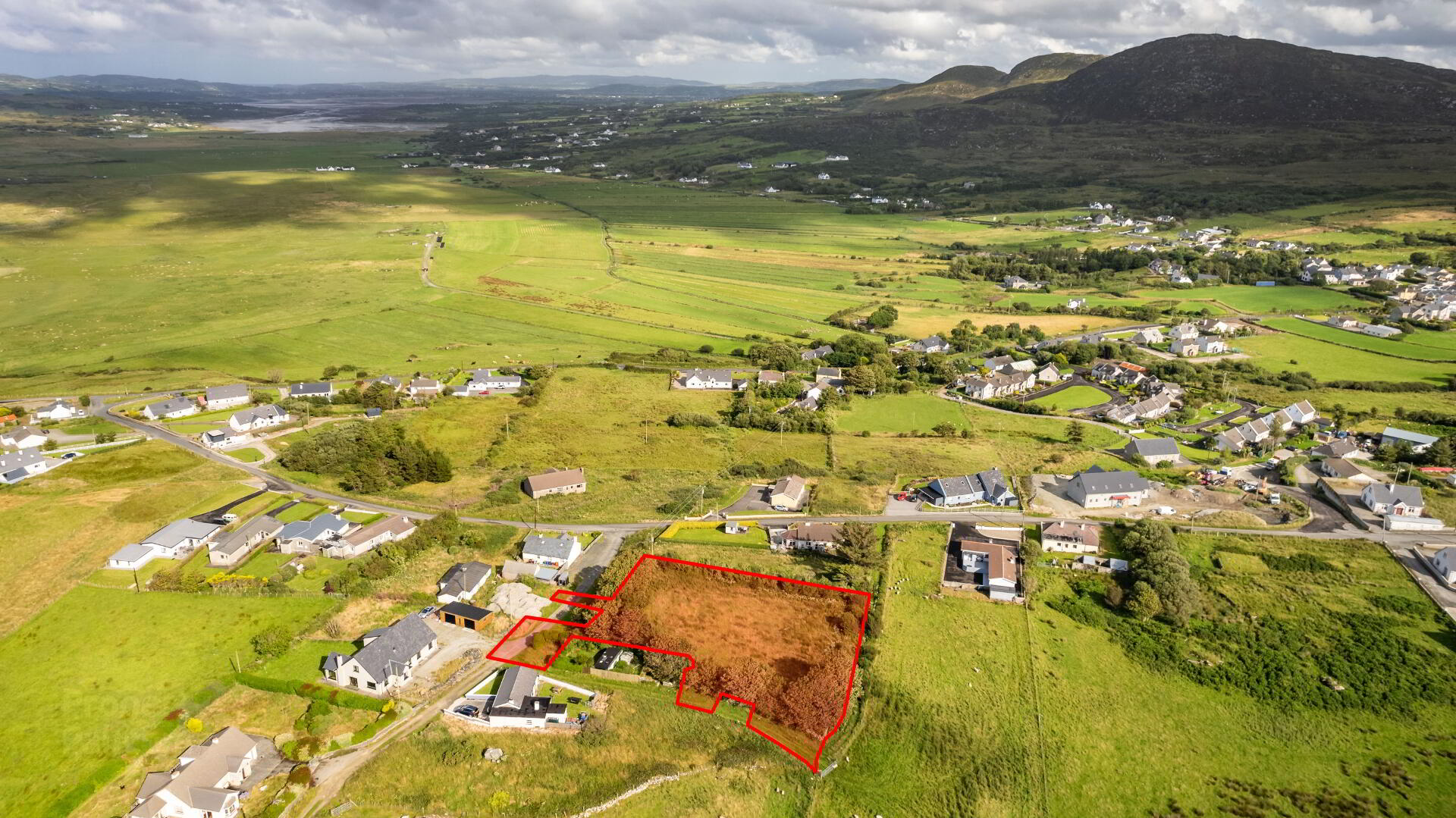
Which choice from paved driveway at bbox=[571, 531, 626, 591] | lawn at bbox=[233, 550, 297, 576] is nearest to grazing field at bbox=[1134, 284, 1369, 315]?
paved driveway at bbox=[571, 531, 626, 591]

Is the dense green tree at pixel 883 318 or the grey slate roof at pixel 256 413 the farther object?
the dense green tree at pixel 883 318

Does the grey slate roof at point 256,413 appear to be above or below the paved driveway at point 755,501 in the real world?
below

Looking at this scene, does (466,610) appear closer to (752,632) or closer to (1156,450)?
(752,632)

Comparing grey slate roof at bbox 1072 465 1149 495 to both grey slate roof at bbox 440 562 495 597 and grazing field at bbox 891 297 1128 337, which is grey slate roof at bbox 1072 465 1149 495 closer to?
grey slate roof at bbox 440 562 495 597

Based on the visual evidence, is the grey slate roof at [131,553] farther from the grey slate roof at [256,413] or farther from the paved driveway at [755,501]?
the paved driveway at [755,501]

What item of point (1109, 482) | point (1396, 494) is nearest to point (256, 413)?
point (1109, 482)

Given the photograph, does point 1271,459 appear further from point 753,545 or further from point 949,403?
point 753,545

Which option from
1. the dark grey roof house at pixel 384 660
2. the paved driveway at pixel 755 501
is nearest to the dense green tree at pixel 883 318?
the paved driveway at pixel 755 501
